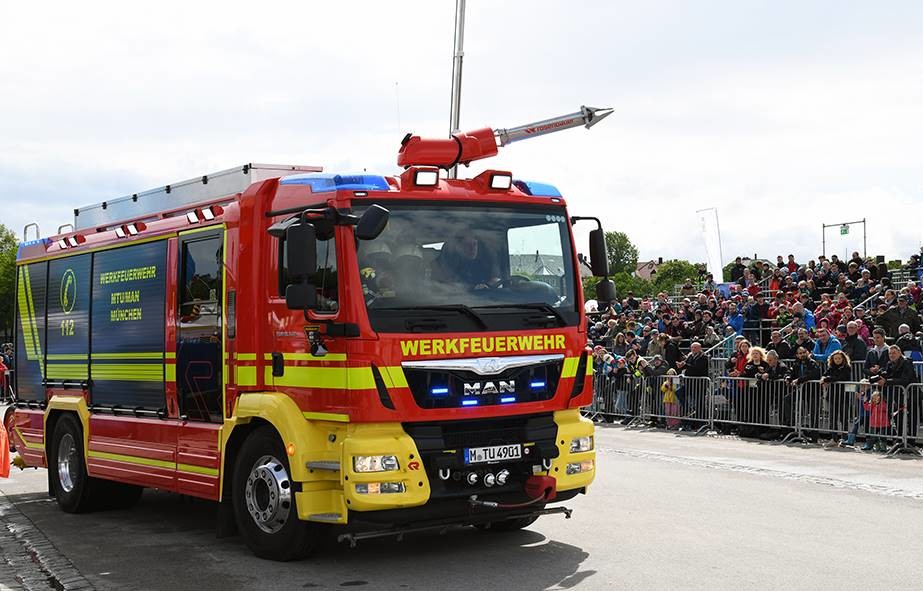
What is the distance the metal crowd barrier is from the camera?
16.2m

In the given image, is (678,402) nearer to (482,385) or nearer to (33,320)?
(33,320)

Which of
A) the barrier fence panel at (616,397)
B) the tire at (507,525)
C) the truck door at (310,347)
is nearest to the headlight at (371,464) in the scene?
the truck door at (310,347)

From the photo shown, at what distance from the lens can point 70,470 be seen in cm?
1155

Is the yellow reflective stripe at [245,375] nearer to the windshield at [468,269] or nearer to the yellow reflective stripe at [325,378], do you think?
the yellow reflective stripe at [325,378]

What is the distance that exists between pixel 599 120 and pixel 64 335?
834cm

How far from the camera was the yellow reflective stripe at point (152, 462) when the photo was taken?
906 centimetres

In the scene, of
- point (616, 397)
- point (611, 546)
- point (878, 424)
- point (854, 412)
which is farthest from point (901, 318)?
point (611, 546)

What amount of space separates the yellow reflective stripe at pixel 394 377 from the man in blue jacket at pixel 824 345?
12.1 meters

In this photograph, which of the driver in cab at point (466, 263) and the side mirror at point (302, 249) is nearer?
the side mirror at point (302, 249)

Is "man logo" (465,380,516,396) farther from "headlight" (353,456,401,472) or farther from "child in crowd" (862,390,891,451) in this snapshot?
"child in crowd" (862,390,891,451)

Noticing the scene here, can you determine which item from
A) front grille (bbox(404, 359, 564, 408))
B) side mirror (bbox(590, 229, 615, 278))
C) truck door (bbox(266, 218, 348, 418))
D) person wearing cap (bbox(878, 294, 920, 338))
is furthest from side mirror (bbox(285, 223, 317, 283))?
person wearing cap (bbox(878, 294, 920, 338))

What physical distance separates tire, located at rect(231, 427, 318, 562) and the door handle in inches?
17.2

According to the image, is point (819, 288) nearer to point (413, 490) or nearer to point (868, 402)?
point (868, 402)

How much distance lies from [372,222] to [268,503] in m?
2.32
